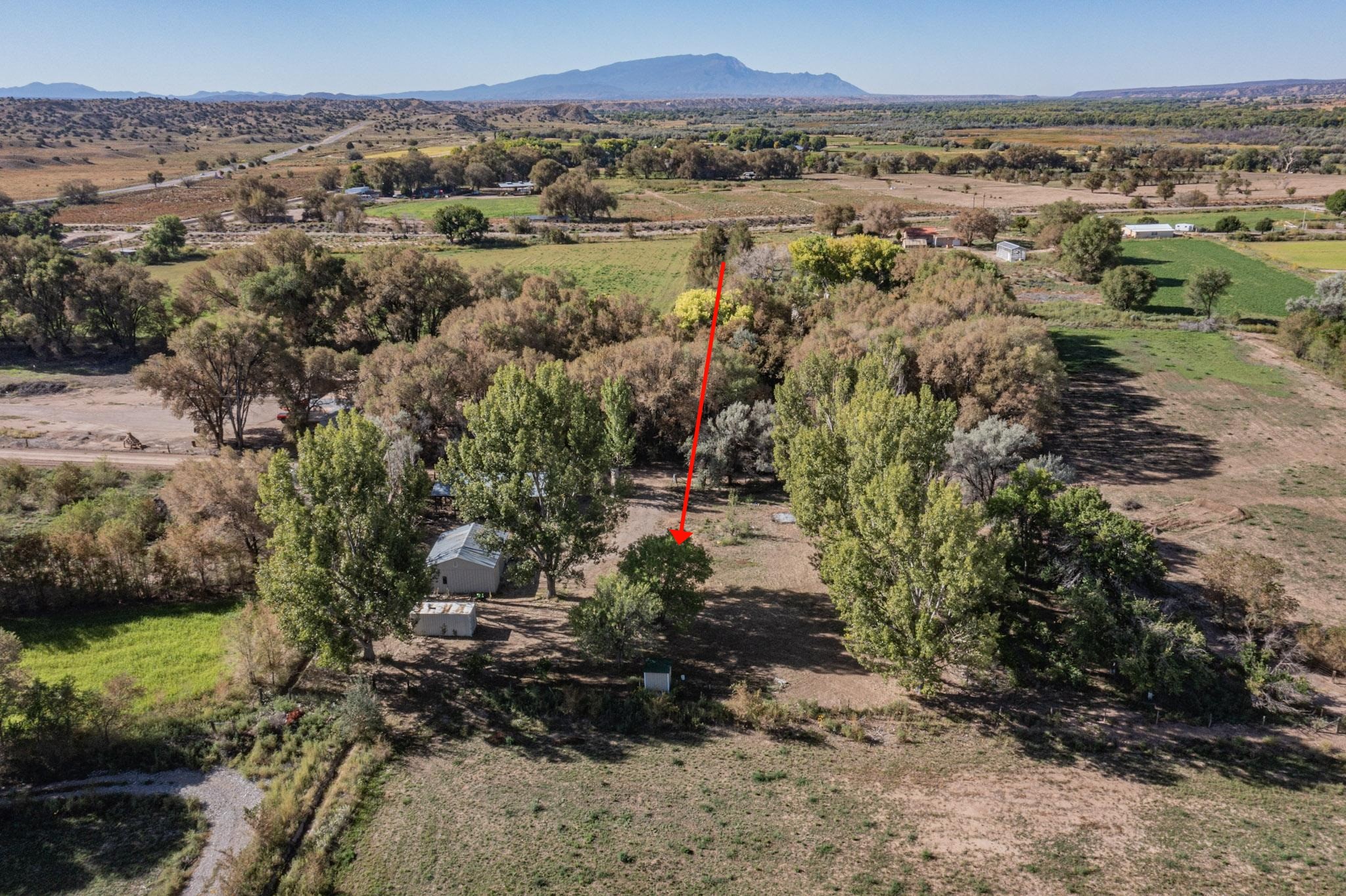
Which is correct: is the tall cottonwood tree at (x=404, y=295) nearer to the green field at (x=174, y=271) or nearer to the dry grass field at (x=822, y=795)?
the green field at (x=174, y=271)

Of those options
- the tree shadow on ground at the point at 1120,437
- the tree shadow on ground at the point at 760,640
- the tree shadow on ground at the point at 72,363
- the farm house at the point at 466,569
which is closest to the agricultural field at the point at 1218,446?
the tree shadow on ground at the point at 1120,437

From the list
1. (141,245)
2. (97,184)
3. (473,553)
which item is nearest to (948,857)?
(473,553)

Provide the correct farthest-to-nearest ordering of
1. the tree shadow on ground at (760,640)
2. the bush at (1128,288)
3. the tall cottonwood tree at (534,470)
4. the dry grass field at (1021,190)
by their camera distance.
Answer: the dry grass field at (1021,190), the bush at (1128,288), the tall cottonwood tree at (534,470), the tree shadow on ground at (760,640)

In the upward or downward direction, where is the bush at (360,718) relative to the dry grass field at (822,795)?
upward

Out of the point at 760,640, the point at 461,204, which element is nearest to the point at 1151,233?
the point at 760,640

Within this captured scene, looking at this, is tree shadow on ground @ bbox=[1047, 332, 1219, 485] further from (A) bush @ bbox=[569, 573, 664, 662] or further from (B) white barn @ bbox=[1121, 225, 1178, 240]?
(B) white barn @ bbox=[1121, 225, 1178, 240]

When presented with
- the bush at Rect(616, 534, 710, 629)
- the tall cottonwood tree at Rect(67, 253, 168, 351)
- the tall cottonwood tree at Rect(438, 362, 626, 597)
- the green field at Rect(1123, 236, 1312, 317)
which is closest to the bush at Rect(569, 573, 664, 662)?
the bush at Rect(616, 534, 710, 629)

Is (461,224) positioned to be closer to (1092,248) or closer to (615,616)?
(1092,248)

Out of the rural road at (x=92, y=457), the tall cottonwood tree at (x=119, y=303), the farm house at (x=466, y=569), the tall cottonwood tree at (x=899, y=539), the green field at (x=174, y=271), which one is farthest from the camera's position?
the green field at (x=174, y=271)
